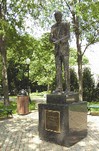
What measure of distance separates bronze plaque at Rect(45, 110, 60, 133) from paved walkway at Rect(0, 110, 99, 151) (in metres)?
0.53

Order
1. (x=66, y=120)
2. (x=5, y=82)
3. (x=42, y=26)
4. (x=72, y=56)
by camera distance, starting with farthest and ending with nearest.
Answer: (x=72, y=56) < (x=42, y=26) < (x=5, y=82) < (x=66, y=120)

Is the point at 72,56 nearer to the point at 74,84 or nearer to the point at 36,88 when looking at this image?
the point at 36,88

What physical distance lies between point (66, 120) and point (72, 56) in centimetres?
2810

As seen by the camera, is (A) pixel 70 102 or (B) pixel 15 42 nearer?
(A) pixel 70 102

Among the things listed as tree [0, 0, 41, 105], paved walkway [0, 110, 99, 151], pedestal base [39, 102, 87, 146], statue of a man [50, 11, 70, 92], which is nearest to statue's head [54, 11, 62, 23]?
statue of a man [50, 11, 70, 92]

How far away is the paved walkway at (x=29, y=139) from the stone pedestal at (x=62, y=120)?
0.24m

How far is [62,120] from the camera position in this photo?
8453 mm

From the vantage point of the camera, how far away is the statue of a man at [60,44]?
365 inches

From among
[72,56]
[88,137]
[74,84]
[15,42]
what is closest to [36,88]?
[72,56]

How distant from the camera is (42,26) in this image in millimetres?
21031

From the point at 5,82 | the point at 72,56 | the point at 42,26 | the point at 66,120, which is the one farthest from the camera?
the point at 72,56

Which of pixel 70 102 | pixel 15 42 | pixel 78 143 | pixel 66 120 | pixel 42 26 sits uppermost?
pixel 42 26

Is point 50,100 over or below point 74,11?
below

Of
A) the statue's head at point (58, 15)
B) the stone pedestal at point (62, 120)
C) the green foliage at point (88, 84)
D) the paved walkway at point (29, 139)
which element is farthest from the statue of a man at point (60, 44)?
the green foliage at point (88, 84)
